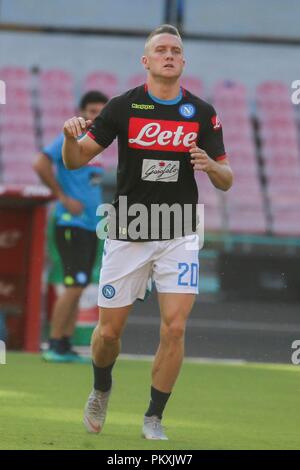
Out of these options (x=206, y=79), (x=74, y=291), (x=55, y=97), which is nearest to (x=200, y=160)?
(x=74, y=291)

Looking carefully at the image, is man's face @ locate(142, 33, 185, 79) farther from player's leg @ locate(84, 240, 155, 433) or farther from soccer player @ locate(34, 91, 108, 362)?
soccer player @ locate(34, 91, 108, 362)

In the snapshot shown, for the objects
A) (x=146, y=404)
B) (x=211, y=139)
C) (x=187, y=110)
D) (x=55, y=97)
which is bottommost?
(x=146, y=404)

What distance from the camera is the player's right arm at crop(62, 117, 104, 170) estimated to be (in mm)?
6297

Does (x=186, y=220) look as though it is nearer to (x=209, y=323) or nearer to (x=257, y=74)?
(x=209, y=323)

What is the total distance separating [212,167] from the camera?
640cm

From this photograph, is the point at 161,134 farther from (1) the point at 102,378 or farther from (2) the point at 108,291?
(1) the point at 102,378

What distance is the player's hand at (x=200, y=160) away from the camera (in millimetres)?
6320

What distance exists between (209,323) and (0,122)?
26.4 feet

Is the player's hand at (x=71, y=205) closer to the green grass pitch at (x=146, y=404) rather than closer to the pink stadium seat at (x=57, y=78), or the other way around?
the green grass pitch at (x=146, y=404)

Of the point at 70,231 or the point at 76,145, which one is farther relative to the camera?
the point at 70,231

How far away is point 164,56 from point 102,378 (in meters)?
1.71

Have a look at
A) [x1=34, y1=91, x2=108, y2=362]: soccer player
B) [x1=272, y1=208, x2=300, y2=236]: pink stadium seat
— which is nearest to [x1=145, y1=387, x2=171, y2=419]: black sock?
[x1=34, y1=91, x2=108, y2=362]: soccer player

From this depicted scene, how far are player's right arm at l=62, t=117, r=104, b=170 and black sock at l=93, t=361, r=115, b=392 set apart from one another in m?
1.08

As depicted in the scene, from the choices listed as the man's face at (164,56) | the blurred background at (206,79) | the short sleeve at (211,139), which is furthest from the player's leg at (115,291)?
the blurred background at (206,79)
